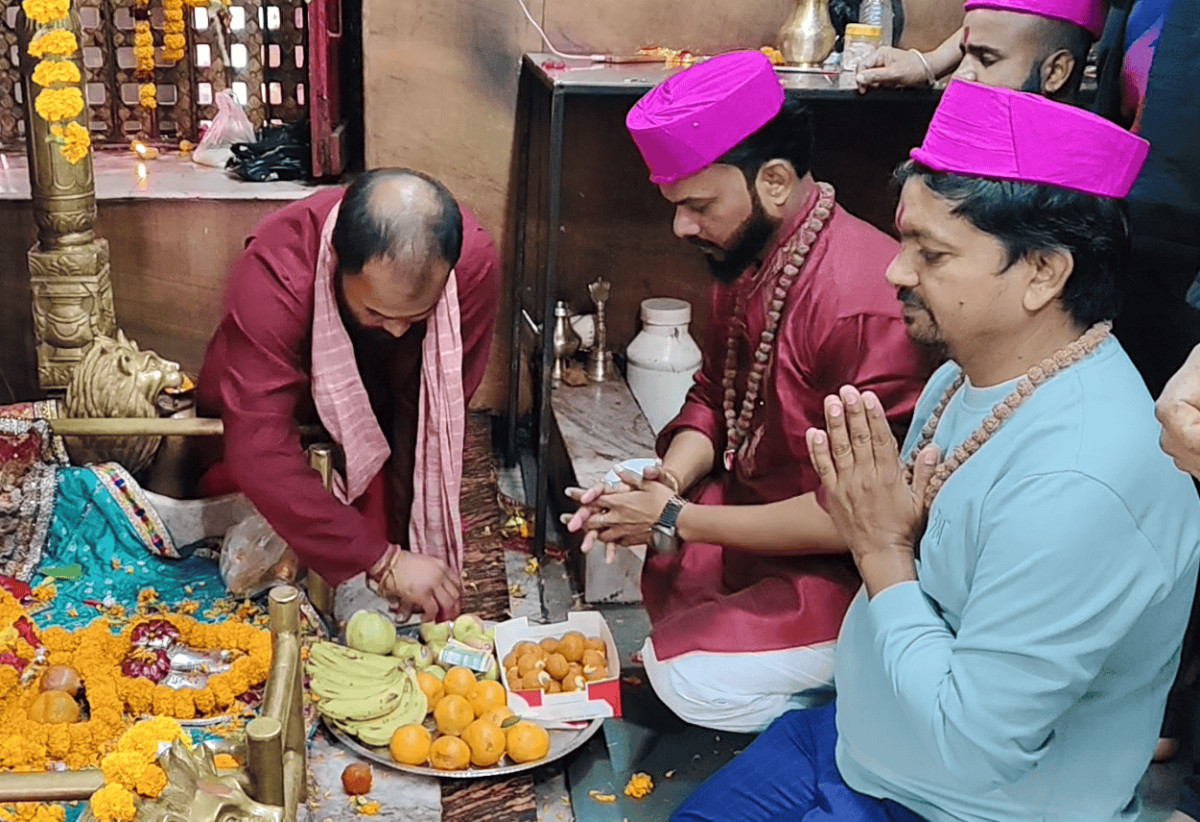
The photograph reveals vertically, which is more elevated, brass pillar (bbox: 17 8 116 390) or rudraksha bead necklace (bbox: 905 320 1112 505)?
rudraksha bead necklace (bbox: 905 320 1112 505)

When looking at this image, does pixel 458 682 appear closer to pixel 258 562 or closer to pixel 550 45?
pixel 258 562

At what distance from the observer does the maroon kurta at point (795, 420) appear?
2307mm

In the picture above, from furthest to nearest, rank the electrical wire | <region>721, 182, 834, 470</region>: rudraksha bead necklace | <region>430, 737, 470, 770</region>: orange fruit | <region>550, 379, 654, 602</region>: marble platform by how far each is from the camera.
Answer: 1. the electrical wire
2. <region>550, 379, 654, 602</region>: marble platform
3. <region>430, 737, 470, 770</region>: orange fruit
4. <region>721, 182, 834, 470</region>: rudraksha bead necklace

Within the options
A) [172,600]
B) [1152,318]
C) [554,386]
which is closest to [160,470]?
[172,600]

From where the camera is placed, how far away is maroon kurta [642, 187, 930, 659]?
2307 millimetres

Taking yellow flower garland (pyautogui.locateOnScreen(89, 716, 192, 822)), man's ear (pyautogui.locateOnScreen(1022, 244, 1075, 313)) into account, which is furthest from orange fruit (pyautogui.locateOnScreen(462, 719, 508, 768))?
man's ear (pyautogui.locateOnScreen(1022, 244, 1075, 313))

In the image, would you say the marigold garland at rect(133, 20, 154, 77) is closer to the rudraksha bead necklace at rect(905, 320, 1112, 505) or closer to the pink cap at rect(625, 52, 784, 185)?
the pink cap at rect(625, 52, 784, 185)

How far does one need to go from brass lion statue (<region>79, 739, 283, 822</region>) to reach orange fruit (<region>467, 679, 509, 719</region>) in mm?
1118

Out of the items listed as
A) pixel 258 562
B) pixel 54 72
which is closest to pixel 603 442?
pixel 258 562

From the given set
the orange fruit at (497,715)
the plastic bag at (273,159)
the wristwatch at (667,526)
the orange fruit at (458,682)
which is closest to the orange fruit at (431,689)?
the orange fruit at (458,682)

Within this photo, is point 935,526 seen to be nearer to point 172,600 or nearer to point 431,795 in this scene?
point 431,795

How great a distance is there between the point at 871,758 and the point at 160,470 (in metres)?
2.19

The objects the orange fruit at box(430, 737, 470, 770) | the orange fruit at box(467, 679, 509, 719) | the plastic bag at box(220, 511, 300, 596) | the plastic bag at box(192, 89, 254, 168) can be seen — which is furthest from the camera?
the plastic bag at box(192, 89, 254, 168)

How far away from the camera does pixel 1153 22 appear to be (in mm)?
2549
